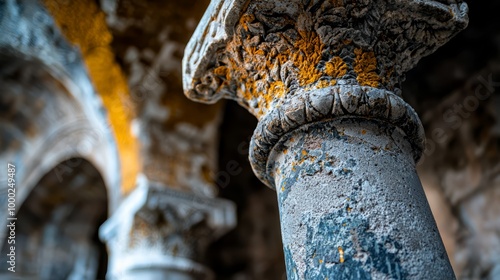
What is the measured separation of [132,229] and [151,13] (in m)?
1.29

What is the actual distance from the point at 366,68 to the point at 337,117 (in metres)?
0.19

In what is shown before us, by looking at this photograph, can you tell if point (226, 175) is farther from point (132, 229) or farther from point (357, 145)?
point (357, 145)

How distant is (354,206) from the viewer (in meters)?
1.05

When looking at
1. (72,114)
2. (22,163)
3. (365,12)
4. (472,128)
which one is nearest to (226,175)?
(72,114)

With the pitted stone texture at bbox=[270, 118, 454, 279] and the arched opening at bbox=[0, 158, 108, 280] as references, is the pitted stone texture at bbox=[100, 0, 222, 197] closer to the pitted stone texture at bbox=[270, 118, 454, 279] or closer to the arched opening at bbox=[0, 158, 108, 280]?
the arched opening at bbox=[0, 158, 108, 280]

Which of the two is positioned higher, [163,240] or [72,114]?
[72,114]

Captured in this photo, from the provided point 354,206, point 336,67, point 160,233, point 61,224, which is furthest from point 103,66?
point 354,206

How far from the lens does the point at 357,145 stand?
1.15 meters

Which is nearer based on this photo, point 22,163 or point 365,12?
point 365,12

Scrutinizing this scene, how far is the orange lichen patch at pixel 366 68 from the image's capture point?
1.23m

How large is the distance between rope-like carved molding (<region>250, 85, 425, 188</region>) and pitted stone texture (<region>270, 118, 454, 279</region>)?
2cm

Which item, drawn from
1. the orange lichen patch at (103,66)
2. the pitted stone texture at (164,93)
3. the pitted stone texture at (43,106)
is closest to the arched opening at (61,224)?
the pitted stone texture at (43,106)

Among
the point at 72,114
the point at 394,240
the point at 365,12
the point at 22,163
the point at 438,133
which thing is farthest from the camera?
the point at 22,163

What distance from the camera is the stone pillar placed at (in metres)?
2.58
